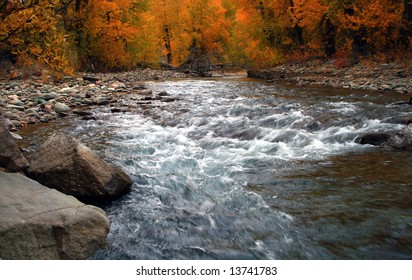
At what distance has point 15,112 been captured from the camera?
Result: 11141 millimetres

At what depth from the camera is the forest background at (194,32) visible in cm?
632

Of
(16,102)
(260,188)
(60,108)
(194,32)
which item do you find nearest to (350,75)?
(60,108)

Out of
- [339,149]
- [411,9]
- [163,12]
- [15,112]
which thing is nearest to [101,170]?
[339,149]

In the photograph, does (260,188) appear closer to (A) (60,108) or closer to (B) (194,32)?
(A) (60,108)

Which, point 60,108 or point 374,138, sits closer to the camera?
point 374,138

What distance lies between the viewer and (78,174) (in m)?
4.77

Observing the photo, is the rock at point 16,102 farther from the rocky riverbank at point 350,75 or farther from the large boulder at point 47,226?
the rocky riverbank at point 350,75

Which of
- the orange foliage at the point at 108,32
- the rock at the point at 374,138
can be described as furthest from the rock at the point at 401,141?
the orange foliage at the point at 108,32

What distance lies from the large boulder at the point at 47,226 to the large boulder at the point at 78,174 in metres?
0.71

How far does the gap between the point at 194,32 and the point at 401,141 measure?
36529 millimetres

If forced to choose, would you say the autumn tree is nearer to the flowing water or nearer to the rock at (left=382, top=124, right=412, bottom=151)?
the flowing water

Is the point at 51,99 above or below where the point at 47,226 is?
above

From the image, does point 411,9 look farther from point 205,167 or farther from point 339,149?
point 205,167
